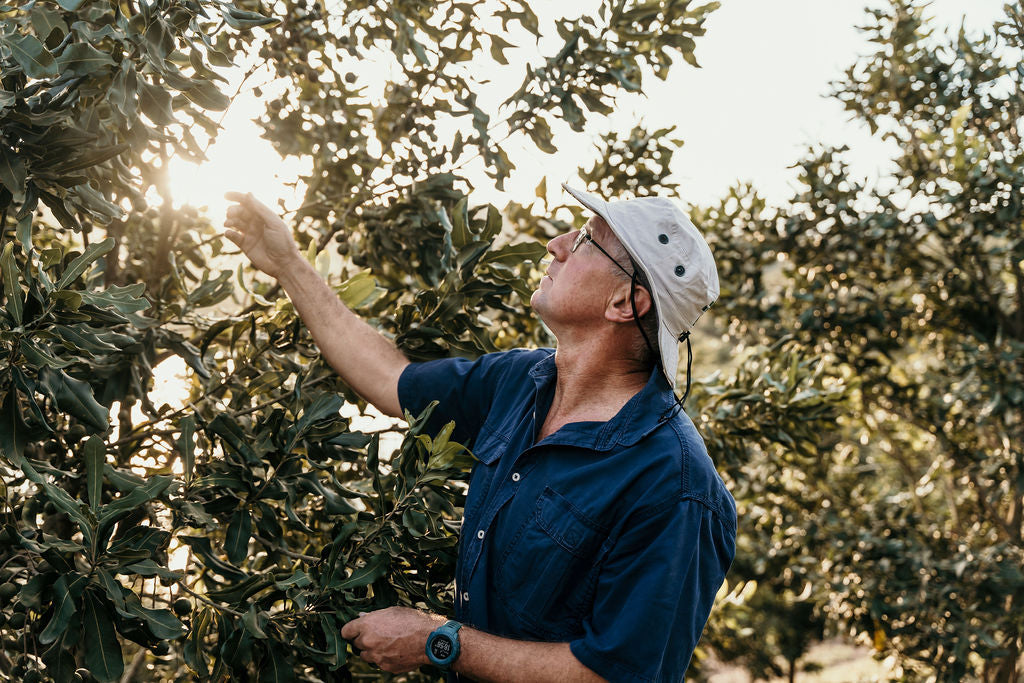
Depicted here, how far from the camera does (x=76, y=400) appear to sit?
183 cm

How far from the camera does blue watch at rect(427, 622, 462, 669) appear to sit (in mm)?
1938

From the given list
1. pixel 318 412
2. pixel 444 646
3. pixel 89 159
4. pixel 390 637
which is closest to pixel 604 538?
pixel 444 646

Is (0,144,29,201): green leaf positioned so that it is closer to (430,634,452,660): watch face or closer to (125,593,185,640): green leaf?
(125,593,185,640): green leaf

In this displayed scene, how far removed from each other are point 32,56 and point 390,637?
144cm

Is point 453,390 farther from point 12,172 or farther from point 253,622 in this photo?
point 12,172

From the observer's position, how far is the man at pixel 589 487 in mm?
1837

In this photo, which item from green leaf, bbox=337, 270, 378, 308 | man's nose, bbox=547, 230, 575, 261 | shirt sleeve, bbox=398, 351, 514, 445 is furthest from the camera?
green leaf, bbox=337, 270, 378, 308

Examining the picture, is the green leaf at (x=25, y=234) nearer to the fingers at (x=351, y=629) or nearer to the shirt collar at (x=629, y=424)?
the fingers at (x=351, y=629)

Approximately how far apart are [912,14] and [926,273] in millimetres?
1667

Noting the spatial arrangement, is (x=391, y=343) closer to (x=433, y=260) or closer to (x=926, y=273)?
(x=433, y=260)

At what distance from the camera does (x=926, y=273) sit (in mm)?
5605

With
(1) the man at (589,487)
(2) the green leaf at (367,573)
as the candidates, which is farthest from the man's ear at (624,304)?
(2) the green leaf at (367,573)

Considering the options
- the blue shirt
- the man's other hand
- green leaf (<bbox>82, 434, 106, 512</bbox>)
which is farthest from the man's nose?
green leaf (<bbox>82, 434, 106, 512</bbox>)

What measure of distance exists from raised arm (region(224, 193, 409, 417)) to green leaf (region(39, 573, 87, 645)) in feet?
3.32
